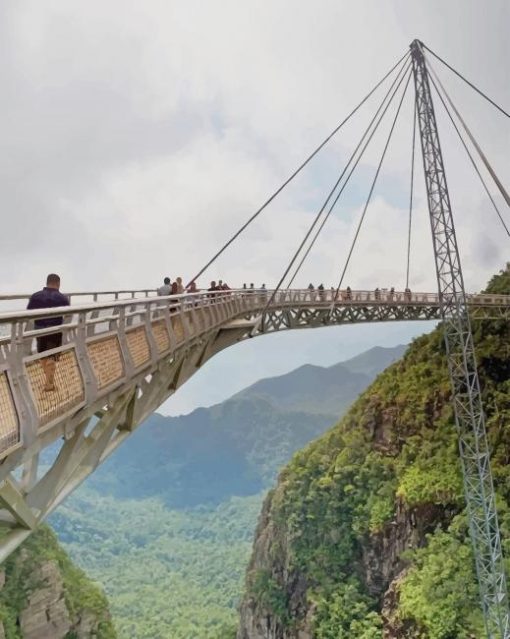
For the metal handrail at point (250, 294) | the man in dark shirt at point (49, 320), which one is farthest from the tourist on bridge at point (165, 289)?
the man in dark shirt at point (49, 320)

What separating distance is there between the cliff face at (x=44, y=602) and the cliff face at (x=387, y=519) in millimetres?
13744

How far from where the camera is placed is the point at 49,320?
4934 mm

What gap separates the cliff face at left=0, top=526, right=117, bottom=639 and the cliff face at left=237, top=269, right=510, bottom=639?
13744mm

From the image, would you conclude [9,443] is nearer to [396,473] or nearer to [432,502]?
[432,502]

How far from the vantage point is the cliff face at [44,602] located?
106 ft

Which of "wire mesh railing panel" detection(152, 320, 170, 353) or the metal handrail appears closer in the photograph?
the metal handrail

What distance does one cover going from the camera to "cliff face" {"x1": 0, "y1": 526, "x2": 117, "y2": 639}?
32.5 m

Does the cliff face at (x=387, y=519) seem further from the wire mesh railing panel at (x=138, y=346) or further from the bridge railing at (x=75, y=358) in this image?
the wire mesh railing panel at (x=138, y=346)

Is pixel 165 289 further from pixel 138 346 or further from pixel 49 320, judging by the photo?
pixel 49 320

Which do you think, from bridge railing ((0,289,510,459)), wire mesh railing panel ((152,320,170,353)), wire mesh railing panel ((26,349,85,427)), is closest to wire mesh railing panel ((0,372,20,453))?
bridge railing ((0,289,510,459))

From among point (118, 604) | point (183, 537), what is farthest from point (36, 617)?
point (183, 537)

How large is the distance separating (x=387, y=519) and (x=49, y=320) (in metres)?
32.0

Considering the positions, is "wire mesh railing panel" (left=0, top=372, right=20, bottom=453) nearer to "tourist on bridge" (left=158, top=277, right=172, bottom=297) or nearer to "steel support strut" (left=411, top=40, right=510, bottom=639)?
"tourist on bridge" (left=158, top=277, right=172, bottom=297)

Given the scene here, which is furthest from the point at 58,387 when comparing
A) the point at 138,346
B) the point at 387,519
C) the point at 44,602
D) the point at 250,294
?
the point at 44,602
